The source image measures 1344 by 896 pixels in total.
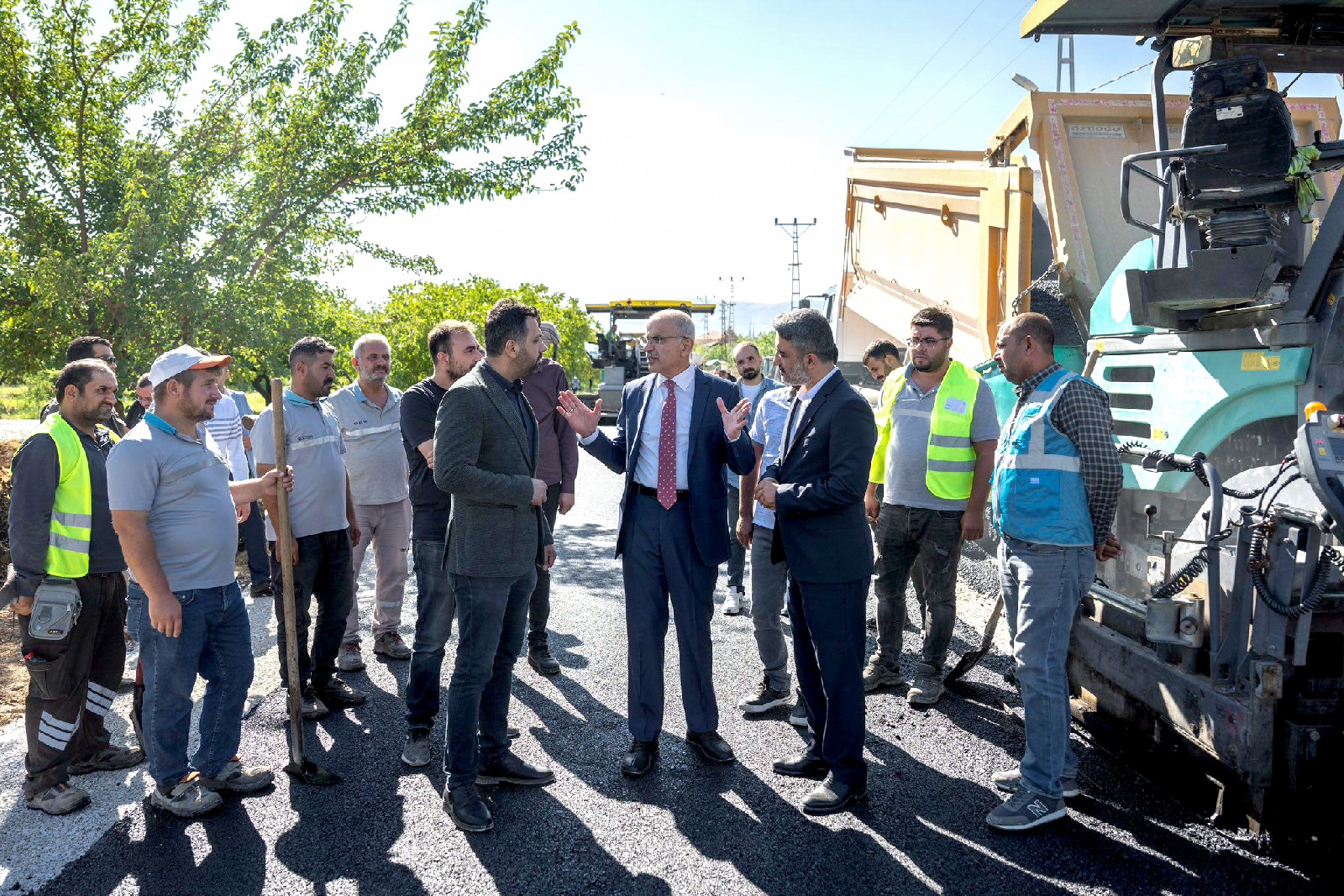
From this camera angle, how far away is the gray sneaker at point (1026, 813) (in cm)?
338

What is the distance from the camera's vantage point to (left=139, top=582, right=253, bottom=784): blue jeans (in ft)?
11.8

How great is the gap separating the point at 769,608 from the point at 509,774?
65.9 inches

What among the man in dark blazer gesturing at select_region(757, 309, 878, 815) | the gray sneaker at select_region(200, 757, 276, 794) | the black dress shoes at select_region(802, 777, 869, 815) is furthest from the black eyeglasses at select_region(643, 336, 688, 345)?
the gray sneaker at select_region(200, 757, 276, 794)

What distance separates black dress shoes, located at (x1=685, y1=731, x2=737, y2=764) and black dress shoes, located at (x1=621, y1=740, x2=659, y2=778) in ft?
0.62

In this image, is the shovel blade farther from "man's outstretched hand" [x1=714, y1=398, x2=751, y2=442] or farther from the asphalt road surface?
"man's outstretched hand" [x1=714, y1=398, x2=751, y2=442]

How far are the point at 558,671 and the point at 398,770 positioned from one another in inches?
56.6

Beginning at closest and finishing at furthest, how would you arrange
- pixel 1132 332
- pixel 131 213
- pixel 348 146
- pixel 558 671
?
1. pixel 1132 332
2. pixel 558 671
3. pixel 131 213
4. pixel 348 146

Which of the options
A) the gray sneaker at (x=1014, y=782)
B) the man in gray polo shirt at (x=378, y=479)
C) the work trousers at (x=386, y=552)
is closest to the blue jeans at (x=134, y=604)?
the man in gray polo shirt at (x=378, y=479)

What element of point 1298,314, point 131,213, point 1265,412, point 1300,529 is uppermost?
point 131,213

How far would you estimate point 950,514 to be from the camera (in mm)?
4922

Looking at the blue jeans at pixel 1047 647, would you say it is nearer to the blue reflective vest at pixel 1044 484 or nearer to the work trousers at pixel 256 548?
the blue reflective vest at pixel 1044 484

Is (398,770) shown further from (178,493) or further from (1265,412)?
(1265,412)

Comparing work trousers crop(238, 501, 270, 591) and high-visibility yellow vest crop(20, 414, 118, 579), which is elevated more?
high-visibility yellow vest crop(20, 414, 118, 579)

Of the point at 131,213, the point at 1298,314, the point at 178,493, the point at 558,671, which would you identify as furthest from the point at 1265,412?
the point at 131,213
